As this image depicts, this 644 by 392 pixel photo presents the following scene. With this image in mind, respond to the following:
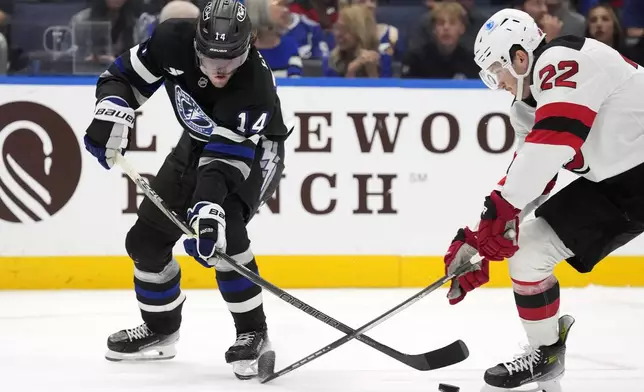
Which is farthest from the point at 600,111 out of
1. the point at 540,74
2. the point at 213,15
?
the point at 213,15

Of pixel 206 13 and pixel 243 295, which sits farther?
pixel 243 295

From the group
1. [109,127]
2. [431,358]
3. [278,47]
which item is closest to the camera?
[431,358]

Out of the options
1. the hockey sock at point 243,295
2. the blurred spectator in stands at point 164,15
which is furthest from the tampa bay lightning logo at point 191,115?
the blurred spectator in stands at point 164,15

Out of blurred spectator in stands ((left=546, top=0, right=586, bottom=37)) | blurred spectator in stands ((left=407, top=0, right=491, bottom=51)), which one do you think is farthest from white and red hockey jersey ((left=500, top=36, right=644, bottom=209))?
blurred spectator in stands ((left=546, top=0, right=586, bottom=37))

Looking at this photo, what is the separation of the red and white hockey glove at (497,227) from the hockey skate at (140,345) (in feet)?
4.04

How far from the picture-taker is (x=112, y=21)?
5168mm

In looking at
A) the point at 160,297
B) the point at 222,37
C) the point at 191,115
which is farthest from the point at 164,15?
the point at 222,37

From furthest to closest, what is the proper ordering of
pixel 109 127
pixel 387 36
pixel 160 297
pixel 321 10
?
pixel 321 10, pixel 387 36, pixel 160 297, pixel 109 127

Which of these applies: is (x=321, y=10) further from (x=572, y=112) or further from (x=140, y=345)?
(x=572, y=112)

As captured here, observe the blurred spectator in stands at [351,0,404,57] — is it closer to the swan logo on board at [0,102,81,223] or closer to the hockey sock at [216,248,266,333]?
the swan logo on board at [0,102,81,223]

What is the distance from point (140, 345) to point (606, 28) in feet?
9.74

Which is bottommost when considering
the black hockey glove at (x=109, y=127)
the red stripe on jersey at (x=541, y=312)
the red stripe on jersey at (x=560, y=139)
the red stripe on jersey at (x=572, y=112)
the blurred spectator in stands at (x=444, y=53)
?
the red stripe on jersey at (x=541, y=312)

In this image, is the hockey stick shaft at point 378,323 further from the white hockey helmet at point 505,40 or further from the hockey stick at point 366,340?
the white hockey helmet at point 505,40

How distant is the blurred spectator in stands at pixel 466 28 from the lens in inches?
209
